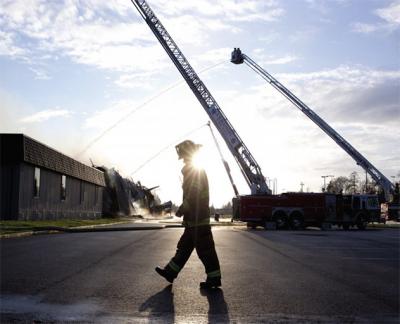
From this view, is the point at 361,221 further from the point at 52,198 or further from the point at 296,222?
the point at 52,198

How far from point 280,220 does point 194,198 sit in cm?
2826

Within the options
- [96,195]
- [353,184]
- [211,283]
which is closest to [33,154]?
[96,195]

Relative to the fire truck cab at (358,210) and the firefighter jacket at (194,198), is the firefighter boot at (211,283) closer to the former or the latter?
the firefighter jacket at (194,198)

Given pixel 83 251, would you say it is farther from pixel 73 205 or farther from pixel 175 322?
pixel 73 205

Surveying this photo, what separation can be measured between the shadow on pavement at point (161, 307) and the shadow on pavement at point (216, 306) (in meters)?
0.40

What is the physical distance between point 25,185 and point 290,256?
Result: 19.9 metres

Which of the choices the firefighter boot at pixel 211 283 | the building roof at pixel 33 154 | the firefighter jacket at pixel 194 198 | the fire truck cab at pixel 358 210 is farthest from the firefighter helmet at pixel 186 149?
the fire truck cab at pixel 358 210

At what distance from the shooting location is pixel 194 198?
7309mm

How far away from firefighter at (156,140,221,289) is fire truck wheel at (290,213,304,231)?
28321mm

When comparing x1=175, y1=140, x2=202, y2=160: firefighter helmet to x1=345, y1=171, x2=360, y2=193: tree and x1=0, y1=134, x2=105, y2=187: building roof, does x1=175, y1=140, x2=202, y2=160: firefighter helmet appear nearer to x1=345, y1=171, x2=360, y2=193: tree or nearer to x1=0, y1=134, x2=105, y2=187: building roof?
x1=0, y1=134, x2=105, y2=187: building roof

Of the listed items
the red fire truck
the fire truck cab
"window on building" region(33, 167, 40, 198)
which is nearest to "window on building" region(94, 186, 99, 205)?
the red fire truck

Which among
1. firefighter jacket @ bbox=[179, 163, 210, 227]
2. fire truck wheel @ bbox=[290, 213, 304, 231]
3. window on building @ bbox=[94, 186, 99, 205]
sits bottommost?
fire truck wheel @ bbox=[290, 213, 304, 231]

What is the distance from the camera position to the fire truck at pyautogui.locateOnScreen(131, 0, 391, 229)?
1375 inches

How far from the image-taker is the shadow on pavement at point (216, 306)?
526 centimetres
